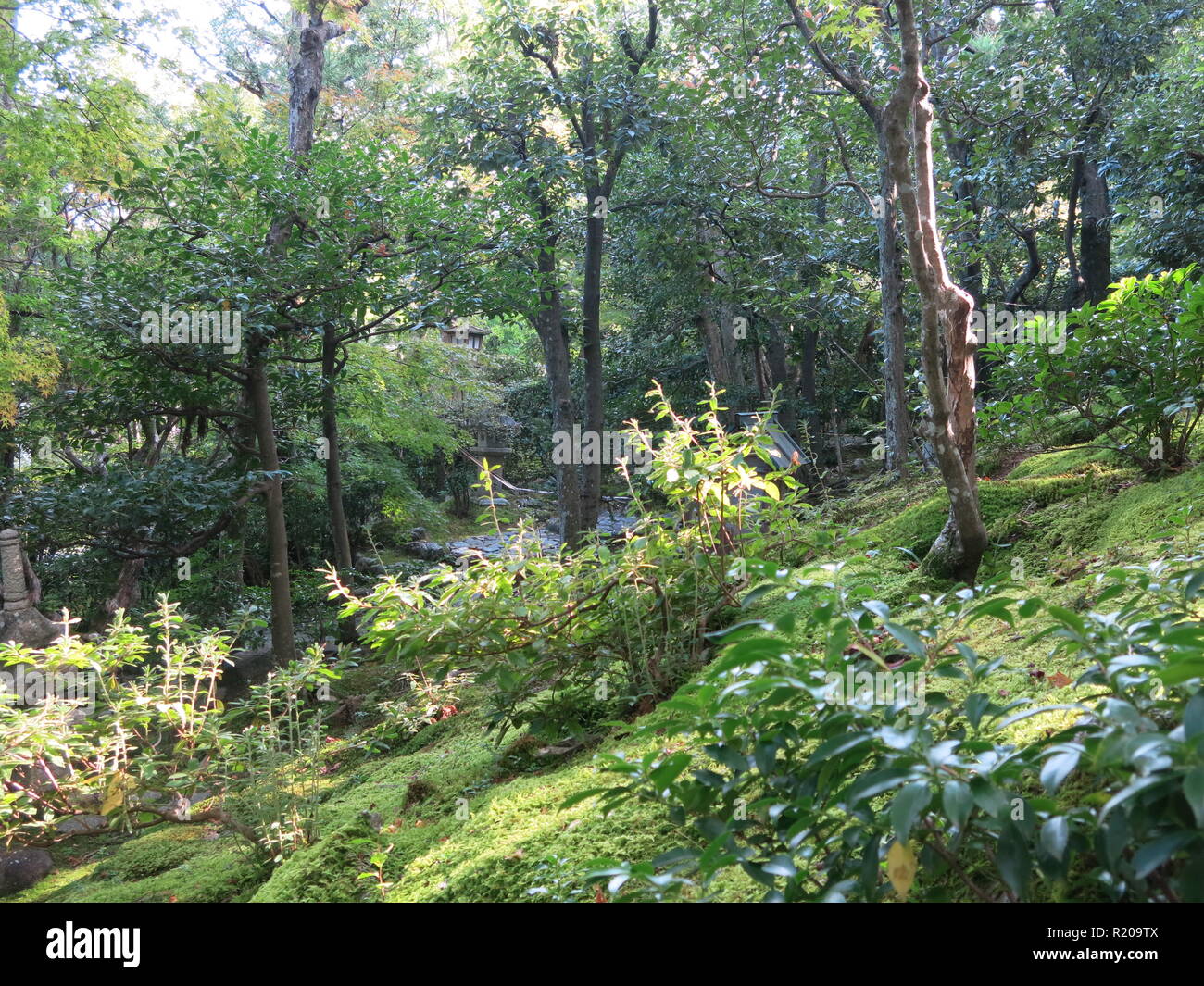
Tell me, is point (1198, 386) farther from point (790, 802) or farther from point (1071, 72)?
point (1071, 72)

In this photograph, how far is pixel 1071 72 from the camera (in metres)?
8.52

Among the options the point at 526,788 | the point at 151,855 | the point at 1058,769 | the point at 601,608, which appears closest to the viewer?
the point at 1058,769

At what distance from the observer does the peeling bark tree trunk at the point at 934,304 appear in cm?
272

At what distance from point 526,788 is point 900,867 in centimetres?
167

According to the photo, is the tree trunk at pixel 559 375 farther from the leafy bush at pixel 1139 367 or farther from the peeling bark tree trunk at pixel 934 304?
the peeling bark tree trunk at pixel 934 304

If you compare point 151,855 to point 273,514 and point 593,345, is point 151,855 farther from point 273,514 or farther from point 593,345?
point 593,345

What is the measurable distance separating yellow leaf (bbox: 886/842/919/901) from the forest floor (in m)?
0.43

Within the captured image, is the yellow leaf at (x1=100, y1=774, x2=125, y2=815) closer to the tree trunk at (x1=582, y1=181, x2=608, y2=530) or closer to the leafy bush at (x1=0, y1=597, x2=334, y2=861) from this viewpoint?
the leafy bush at (x1=0, y1=597, x2=334, y2=861)

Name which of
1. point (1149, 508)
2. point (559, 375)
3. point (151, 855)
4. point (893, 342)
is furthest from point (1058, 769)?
point (559, 375)

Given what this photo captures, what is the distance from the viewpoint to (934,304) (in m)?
2.74

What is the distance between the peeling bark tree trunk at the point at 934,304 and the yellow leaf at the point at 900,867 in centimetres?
192

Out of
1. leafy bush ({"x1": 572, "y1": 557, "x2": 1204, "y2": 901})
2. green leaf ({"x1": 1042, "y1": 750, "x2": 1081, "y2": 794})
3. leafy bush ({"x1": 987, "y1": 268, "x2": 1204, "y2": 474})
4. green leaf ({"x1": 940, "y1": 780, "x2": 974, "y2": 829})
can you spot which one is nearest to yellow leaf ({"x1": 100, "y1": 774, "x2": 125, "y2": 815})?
leafy bush ({"x1": 572, "y1": 557, "x2": 1204, "y2": 901})
